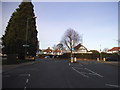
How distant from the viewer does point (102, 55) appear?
66.4m

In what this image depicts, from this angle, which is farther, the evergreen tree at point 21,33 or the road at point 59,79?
the evergreen tree at point 21,33

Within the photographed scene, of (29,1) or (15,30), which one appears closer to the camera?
(15,30)

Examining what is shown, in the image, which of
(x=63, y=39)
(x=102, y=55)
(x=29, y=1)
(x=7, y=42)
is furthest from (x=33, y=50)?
(x=63, y=39)

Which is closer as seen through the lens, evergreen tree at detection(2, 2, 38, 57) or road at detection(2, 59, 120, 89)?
road at detection(2, 59, 120, 89)

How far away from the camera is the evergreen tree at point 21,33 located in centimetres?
3578

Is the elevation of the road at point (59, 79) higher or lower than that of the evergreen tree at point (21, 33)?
lower

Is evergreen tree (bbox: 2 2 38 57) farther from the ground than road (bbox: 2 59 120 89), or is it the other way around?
evergreen tree (bbox: 2 2 38 57)

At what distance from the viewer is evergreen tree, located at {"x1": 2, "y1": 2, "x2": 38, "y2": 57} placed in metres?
35.8

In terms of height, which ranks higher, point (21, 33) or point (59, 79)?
point (21, 33)

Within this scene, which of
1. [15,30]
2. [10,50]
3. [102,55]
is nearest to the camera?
[10,50]

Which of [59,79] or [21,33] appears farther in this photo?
[21,33]

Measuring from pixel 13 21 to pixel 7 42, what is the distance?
17.9ft

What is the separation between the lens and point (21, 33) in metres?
38.1

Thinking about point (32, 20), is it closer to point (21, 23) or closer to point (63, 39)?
point (21, 23)
